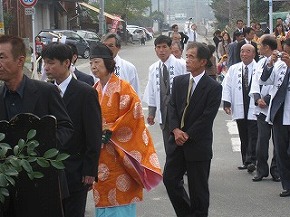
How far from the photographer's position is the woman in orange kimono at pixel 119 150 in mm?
5984

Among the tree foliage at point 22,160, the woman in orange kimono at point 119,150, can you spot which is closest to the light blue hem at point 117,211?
the woman in orange kimono at point 119,150

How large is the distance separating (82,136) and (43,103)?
902mm

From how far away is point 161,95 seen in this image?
8.91 metres

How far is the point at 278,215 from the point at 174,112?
5.28ft

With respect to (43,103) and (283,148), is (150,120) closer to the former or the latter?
(283,148)

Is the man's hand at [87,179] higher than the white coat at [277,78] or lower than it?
lower

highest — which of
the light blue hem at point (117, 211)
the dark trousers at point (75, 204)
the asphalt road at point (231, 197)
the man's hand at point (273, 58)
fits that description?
the man's hand at point (273, 58)

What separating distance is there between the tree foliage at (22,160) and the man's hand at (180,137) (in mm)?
3140

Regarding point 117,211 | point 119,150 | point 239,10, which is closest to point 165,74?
point 119,150

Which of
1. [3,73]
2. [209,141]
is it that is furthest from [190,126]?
[3,73]

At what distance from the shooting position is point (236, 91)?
387 inches

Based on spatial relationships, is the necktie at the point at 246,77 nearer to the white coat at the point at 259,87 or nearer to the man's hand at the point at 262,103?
the white coat at the point at 259,87

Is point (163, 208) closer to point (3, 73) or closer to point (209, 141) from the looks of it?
point (209, 141)

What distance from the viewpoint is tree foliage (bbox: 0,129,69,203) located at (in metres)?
3.48
